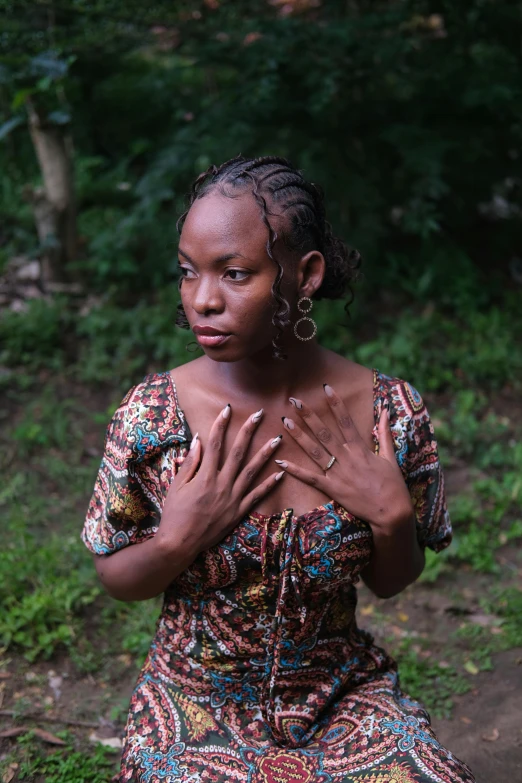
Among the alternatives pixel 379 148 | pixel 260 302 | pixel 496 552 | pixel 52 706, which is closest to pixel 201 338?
pixel 260 302

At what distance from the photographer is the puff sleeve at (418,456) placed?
2.23 m

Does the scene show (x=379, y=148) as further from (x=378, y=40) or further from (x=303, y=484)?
(x=303, y=484)

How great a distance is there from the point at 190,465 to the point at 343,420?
39 centimetres

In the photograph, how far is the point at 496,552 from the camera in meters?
4.11

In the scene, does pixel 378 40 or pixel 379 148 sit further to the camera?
pixel 379 148

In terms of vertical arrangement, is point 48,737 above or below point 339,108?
below

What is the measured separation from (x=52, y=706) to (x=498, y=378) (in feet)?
10.4

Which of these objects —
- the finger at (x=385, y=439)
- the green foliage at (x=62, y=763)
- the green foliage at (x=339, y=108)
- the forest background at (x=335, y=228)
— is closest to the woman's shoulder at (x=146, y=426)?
the finger at (x=385, y=439)

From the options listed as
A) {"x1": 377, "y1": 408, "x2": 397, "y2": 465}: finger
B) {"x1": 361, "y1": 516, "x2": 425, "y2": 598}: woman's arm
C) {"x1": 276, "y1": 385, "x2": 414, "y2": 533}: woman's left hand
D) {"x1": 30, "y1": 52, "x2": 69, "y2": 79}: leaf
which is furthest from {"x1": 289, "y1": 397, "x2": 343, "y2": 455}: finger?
{"x1": 30, "y1": 52, "x2": 69, "y2": 79}: leaf

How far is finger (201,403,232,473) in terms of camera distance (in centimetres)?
207

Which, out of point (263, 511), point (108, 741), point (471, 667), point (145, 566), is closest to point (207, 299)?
point (263, 511)

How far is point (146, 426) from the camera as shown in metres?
2.12

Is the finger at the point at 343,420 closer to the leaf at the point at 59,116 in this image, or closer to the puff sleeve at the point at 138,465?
the puff sleeve at the point at 138,465

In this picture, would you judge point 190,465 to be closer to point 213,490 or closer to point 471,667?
point 213,490
